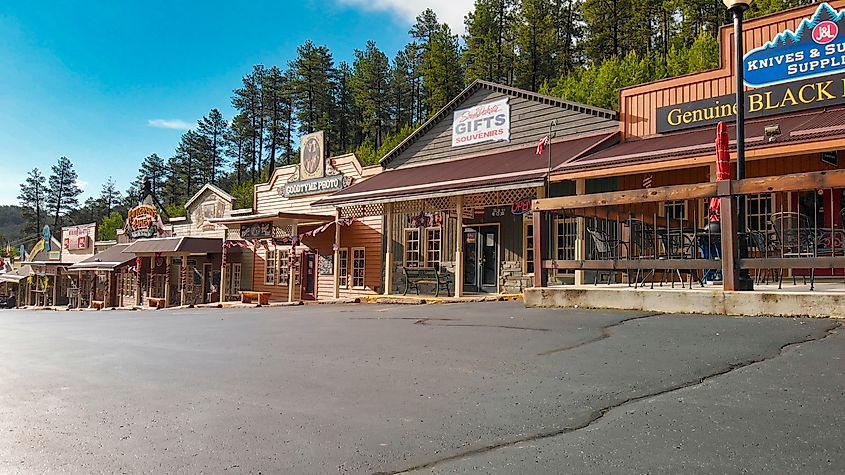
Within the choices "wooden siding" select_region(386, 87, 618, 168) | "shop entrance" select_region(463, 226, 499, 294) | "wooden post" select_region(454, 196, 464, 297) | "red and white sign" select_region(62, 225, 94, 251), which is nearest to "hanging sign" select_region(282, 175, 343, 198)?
"wooden siding" select_region(386, 87, 618, 168)

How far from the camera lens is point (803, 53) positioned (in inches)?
482

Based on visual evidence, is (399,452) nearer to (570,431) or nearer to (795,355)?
(570,431)

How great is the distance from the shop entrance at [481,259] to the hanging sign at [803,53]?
750 centimetres

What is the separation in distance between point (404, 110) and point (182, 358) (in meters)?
50.4

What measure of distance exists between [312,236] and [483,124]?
273 inches

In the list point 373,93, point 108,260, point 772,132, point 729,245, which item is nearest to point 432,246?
point 772,132

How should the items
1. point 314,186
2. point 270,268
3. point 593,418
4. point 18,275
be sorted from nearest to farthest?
point 593,418 < point 314,186 < point 270,268 < point 18,275

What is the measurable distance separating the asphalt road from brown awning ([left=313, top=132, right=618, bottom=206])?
252 inches

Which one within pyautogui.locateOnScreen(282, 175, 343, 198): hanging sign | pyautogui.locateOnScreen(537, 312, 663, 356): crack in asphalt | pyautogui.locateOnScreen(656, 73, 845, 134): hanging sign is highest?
pyautogui.locateOnScreen(656, 73, 845, 134): hanging sign

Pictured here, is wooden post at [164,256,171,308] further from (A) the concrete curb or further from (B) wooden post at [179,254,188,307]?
(A) the concrete curb

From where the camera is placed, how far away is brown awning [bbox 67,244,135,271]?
3153 cm

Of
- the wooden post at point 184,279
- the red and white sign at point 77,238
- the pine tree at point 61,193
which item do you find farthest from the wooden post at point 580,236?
the pine tree at point 61,193

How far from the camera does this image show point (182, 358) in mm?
7594

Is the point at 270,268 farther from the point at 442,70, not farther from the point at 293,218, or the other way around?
the point at 442,70
